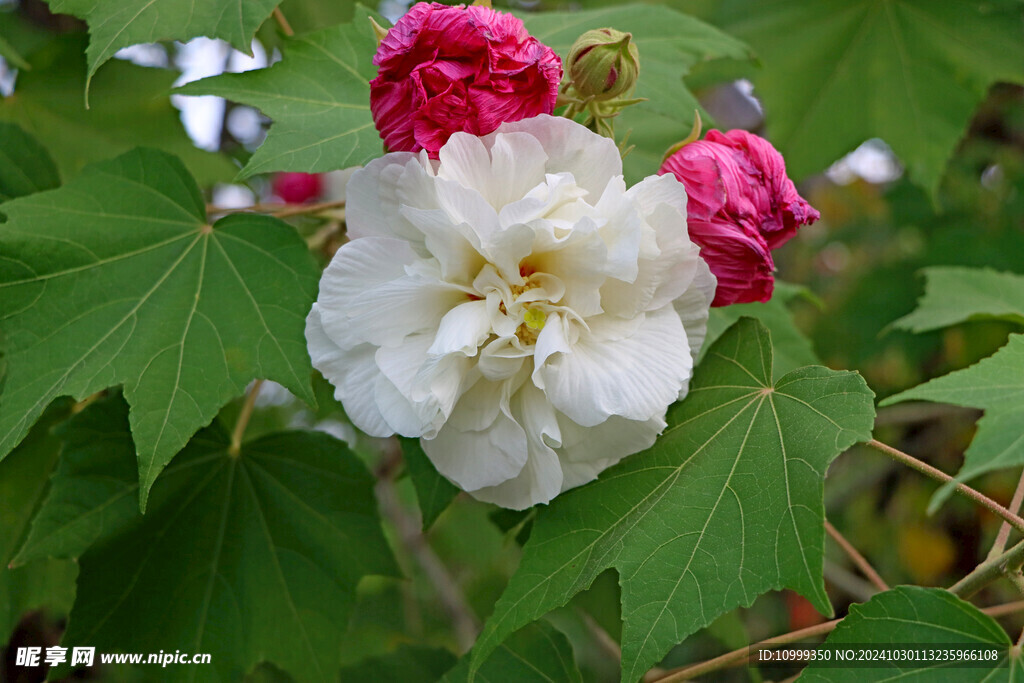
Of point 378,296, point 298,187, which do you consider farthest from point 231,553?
point 298,187

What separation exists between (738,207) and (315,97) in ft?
2.28

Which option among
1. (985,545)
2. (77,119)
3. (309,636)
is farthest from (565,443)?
(985,545)

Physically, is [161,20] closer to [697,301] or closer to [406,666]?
[697,301]

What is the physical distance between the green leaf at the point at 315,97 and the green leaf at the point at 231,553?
0.46m

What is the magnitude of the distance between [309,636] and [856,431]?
2.91 feet

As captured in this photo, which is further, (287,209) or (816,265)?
(816,265)

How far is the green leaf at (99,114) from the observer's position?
5.56 ft

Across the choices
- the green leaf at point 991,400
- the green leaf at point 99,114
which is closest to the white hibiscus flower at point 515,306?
the green leaf at point 991,400

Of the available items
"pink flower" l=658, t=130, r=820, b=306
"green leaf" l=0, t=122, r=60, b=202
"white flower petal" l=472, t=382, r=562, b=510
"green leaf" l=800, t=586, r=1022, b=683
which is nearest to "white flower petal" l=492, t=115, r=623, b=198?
"pink flower" l=658, t=130, r=820, b=306

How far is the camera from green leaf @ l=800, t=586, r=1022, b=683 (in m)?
0.93

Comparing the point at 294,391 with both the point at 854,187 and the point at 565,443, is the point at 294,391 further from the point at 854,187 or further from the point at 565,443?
the point at 854,187

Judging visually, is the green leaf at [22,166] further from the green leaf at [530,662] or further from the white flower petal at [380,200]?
the green leaf at [530,662]

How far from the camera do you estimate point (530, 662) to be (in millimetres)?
1221

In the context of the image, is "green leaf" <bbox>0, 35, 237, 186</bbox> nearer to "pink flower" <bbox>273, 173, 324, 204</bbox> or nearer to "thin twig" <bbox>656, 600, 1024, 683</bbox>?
"pink flower" <bbox>273, 173, 324, 204</bbox>
